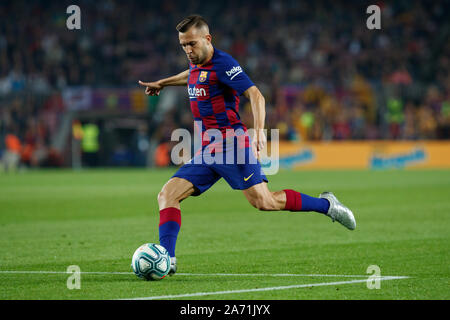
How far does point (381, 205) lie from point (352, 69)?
20646mm

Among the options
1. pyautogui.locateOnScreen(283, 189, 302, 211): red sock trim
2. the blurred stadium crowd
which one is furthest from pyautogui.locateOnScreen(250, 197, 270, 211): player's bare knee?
Answer: the blurred stadium crowd

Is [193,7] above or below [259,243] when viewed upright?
above

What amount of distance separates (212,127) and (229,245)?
7.69ft

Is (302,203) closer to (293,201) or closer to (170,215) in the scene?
(293,201)

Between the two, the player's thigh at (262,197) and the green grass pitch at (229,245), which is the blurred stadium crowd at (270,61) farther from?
the player's thigh at (262,197)

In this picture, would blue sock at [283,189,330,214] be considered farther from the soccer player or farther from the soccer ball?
the soccer ball

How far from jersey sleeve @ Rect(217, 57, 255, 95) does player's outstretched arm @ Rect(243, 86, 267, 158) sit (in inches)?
2.2

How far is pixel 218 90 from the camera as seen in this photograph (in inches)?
284

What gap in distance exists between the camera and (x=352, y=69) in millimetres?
34438

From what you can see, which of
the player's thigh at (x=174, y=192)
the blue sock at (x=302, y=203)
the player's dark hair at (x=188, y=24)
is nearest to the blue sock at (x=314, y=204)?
the blue sock at (x=302, y=203)

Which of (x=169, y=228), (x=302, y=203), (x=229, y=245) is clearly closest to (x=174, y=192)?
(x=169, y=228)

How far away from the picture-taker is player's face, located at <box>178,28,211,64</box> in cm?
708

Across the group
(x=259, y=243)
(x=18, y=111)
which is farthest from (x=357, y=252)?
(x=18, y=111)
